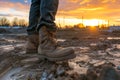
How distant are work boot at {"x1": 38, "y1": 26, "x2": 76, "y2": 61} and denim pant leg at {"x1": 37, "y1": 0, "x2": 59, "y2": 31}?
7 centimetres

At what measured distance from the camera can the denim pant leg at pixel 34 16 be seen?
4055 millimetres

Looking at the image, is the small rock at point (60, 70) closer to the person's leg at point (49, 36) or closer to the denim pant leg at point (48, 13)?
the person's leg at point (49, 36)

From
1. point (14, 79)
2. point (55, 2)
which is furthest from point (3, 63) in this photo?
point (55, 2)

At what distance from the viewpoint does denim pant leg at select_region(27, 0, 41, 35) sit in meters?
4.05

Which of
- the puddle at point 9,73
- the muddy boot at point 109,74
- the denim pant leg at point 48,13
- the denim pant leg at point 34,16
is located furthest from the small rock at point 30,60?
the muddy boot at point 109,74

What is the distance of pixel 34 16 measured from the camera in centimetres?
411

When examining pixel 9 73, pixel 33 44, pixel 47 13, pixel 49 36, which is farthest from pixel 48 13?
pixel 9 73

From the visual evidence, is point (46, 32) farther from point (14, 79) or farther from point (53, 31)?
point (14, 79)

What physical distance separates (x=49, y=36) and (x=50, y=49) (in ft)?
0.52

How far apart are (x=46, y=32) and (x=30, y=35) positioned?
18.0 inches

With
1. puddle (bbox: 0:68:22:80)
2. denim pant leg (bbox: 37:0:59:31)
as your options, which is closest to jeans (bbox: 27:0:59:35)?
denim pant leg (bbox: 37:0:59:31)

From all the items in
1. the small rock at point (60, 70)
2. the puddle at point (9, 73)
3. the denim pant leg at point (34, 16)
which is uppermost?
the denim pant leg at point (34, 16)

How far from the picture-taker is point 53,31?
3.83m

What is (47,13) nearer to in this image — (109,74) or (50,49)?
(50,49)
